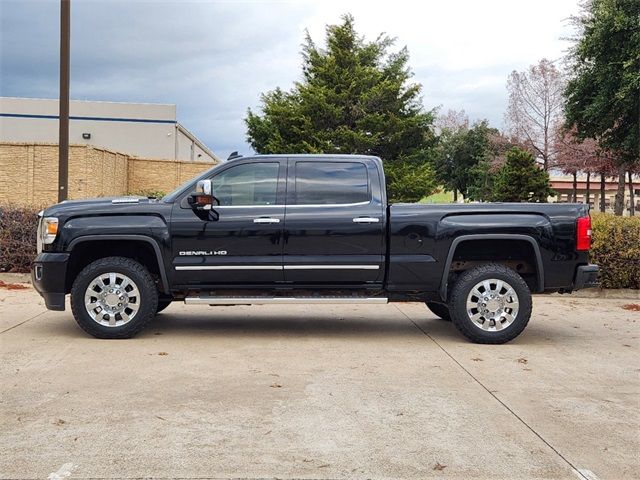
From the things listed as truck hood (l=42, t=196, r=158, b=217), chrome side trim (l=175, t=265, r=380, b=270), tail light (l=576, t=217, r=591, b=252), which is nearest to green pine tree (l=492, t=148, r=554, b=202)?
tail light (l=576, t=217, r=591, b=252)

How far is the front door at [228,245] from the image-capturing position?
7051 millimetres

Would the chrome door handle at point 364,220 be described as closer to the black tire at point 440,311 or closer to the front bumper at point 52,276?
the black tire at point 440,311

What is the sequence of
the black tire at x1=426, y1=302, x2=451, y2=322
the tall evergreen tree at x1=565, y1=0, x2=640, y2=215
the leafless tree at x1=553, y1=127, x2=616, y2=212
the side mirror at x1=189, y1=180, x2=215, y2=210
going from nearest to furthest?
the side mirror at x1=189, y1=180, x2=215, y2=210 < the black tire at x1=426, y1=302, x2=451, y2=322 < the tall evergreen tree at x1=565, y1=0, x2=640, y2=215 < the leafless tree at x1=553, y1=127, x2=616, y2=212

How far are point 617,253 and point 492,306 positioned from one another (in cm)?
510

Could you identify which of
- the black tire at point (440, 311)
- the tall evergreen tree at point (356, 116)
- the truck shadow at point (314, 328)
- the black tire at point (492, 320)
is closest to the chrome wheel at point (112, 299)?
the truck shadow at point (314, 328)

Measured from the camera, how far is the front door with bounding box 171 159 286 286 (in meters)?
7.05

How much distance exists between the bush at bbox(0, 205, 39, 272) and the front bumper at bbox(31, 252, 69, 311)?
457 centimetres

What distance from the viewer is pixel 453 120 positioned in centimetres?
6594

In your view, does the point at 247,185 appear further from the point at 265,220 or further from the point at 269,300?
the point at 269,300

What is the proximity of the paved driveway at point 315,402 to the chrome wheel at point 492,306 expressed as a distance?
0.90 feet

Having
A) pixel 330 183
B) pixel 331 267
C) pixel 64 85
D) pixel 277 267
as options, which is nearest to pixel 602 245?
pixel 330 183

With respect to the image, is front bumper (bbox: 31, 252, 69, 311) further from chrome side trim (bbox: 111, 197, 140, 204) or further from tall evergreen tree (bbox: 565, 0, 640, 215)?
tall evergreen tree (bbox: 565, 0, 640, 215)

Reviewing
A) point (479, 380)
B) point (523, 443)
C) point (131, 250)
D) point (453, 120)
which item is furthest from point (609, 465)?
point (453, 120)

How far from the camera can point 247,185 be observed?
730cm
